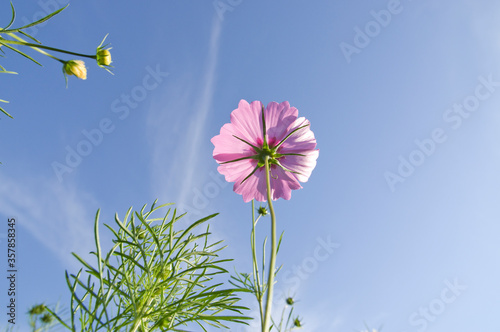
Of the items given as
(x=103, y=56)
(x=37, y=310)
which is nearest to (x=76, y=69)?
(x=103, y=56)

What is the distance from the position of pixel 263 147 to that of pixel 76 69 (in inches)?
16.1

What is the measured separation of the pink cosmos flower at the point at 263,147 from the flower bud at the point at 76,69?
30 centimetres

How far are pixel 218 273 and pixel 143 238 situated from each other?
167 mm

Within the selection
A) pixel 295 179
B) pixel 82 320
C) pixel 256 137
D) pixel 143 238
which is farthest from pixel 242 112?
pixel 82 320

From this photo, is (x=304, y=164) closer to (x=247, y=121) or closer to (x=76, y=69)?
(x=247, y=121)

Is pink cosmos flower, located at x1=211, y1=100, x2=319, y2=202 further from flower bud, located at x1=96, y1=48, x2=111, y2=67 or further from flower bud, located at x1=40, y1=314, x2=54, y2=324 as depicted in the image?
flower bud, located at x1=40, y1=314, x2=54, y2=324

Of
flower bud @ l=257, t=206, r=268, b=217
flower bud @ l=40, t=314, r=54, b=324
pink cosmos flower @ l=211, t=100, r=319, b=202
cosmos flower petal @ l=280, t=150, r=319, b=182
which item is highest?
flower bud @ l=257, t=206, r=268, b=217

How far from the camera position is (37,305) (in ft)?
2.11

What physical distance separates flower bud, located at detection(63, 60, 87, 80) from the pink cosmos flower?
297 mm

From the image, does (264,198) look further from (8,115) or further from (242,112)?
(8,115)

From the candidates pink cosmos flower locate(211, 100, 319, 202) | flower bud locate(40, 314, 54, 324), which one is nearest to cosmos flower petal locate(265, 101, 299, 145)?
pink cosmos flower locate(211, 100, 319, 202)

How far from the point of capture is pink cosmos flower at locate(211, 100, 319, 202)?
0.70 metres

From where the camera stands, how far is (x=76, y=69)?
0.68 meters

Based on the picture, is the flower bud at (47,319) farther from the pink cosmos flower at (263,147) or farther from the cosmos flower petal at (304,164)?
the cosmos flower petal at (304,164)
